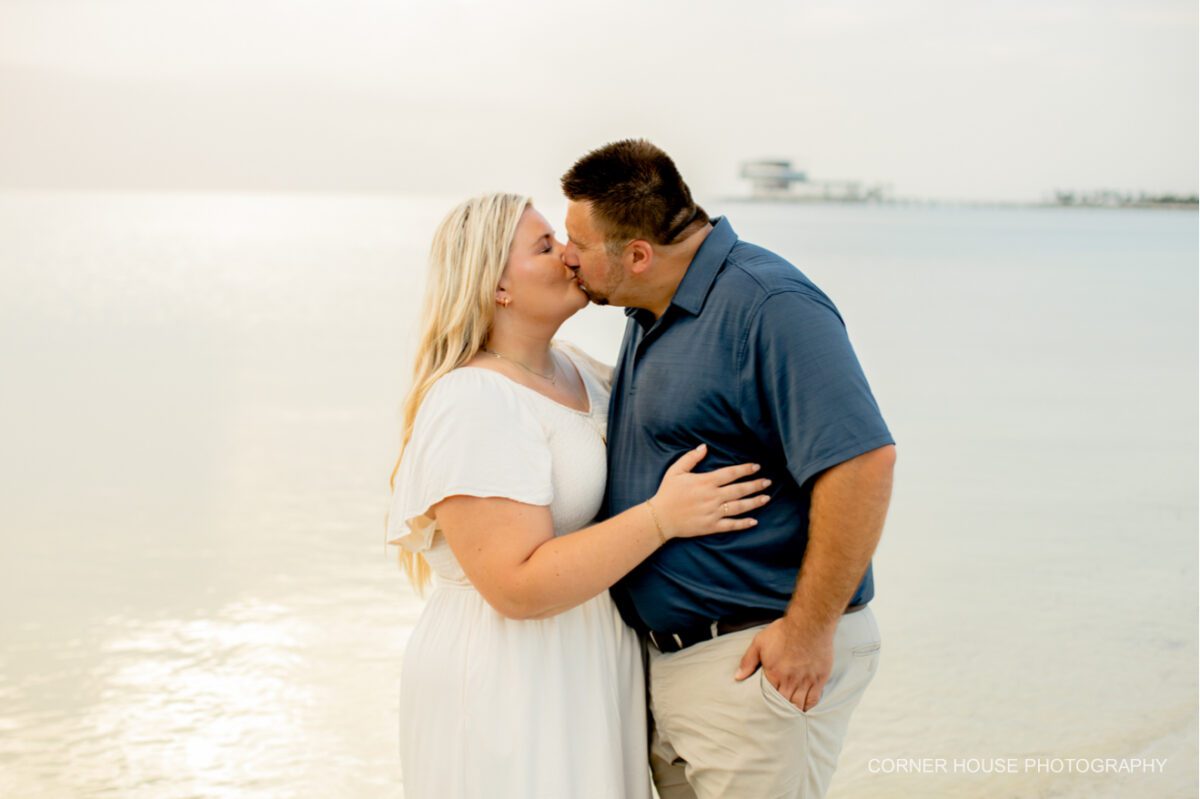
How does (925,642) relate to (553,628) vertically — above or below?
below

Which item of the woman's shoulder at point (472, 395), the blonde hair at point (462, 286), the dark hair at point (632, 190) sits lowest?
the woman's shoulder at point (472, 395)

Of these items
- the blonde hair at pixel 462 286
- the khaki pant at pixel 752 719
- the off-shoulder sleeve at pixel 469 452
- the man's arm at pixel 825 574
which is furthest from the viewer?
the blonde hair at pixel 462 286

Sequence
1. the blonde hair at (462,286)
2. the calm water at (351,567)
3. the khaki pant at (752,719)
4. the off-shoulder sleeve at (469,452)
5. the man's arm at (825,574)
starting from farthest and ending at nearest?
the calm water at (351,567), the blonde hair at (462,286), the khaki pant at (752,719), the off-shoulder sleeve at (469,452), the man's arm at (825,574)

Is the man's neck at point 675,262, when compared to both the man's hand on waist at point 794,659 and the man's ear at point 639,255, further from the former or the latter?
the man's hand on waist at point 794,659

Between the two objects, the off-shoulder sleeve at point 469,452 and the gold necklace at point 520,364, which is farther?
the gold necklace at point 520,364

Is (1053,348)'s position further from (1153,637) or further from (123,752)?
(123,752)

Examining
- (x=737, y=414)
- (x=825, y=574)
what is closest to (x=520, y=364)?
(x=737, y=414)

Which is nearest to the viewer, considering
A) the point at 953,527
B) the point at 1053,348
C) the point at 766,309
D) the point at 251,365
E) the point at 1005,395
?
the point at 766,309

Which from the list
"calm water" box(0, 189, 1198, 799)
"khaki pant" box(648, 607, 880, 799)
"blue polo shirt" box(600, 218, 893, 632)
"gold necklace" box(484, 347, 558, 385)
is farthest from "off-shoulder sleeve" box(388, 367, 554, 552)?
"calm water" box(0, 189, 1198, 799)

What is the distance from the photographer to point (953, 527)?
8.04 metres

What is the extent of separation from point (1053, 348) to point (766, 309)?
637 inches

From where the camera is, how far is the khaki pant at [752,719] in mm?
2627

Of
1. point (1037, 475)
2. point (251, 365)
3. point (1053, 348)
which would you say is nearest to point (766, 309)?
point (1037, 475)

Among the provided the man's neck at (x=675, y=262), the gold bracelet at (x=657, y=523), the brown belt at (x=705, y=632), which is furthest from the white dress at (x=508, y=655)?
the man's neck at (x=675, y=262)
